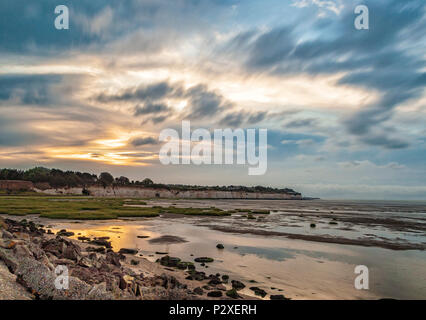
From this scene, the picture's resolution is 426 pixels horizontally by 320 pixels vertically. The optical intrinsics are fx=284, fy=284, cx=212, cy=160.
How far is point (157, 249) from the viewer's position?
2508 cm

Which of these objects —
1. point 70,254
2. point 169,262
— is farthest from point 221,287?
point 70,254

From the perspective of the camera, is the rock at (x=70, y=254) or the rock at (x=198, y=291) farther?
the rock at (x=70, y=254)

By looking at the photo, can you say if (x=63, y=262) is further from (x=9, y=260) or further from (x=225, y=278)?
(x=225, y=278)

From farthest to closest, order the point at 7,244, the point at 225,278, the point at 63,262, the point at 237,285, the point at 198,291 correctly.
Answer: the point at 225,278, the point at 237,285, the point at 63,262, the point at 7,244, the point at 198,291

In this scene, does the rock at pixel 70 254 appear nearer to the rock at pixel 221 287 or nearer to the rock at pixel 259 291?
the rock at pixel 221 287

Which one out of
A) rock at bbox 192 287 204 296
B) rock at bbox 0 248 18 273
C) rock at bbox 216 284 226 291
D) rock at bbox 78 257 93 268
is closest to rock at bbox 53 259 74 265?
rock at bbox 78 257 93 268

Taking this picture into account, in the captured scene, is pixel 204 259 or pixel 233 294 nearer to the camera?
pixel 233 294

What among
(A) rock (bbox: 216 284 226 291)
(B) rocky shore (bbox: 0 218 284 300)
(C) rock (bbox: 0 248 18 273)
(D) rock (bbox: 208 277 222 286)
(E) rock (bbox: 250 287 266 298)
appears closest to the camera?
(B) rocky shore (bbox: 0 218 284 300)

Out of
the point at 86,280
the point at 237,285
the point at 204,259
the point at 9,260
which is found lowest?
the point at 204,259

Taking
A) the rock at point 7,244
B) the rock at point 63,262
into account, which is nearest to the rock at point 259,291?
the rock at point 63,262

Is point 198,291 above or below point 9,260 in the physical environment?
below

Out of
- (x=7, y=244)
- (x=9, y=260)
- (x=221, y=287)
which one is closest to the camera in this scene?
(x=9, y=260)

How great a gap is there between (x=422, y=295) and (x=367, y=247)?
14423mm

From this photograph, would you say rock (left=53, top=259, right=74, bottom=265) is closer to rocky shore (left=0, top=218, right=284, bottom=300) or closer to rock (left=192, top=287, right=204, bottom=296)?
rocky shore (left=0, top=218, right=284, bottom=300)
